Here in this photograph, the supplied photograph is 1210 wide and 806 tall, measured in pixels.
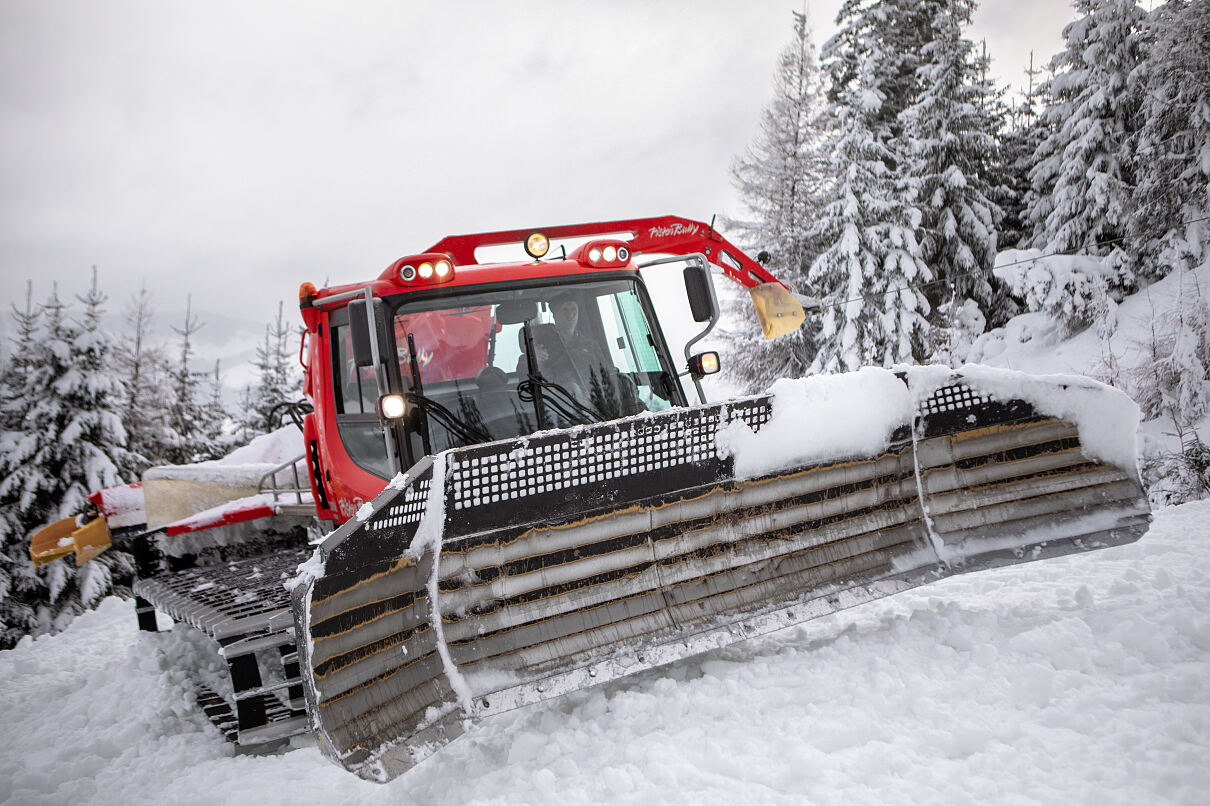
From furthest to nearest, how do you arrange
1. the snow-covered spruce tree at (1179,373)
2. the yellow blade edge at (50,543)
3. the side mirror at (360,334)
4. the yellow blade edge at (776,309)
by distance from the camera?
the snow-covered spruce tree at (1179,373) → the yellow blade edge at (50,543) → the yellow blade edge at (776,309) → the side mirror at (360,334)

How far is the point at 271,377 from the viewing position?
94.6ft

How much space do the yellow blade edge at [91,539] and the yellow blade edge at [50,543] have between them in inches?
13.5

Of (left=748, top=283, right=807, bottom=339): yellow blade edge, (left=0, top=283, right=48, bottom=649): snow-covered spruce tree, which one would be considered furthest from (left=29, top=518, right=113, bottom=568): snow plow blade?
(left=0, top=283, right=48, bottom=649): snow-covered spruce tree

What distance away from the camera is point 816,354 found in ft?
62.4

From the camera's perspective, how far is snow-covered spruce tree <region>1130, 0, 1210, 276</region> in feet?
49.1

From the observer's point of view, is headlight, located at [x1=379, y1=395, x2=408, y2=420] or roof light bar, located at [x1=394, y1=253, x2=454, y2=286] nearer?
headlight, located at [x1=379, y1=395, x2=408, y2=420]

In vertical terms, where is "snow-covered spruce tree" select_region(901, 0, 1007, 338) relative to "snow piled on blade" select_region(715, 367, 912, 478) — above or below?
above

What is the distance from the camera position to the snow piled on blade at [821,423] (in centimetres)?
342

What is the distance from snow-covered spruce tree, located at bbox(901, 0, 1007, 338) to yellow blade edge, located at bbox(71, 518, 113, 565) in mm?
17863

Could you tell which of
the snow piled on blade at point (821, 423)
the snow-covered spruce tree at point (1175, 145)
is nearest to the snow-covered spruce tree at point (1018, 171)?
the snow-covered spruce tree at point (1175, 145)

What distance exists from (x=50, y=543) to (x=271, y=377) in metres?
23.9

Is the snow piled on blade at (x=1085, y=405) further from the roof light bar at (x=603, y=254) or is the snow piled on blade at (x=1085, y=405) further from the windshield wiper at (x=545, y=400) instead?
the roof light bar at (x=603, y=254)

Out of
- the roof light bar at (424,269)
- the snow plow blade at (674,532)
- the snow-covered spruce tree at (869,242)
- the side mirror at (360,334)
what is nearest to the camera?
the snow plow blade at (674,532)

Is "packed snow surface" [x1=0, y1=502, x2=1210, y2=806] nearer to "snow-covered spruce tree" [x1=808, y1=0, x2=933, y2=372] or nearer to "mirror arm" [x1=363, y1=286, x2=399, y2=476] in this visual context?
"mirror arm" [x1=363, y1=286, x2=399, y2=476]
